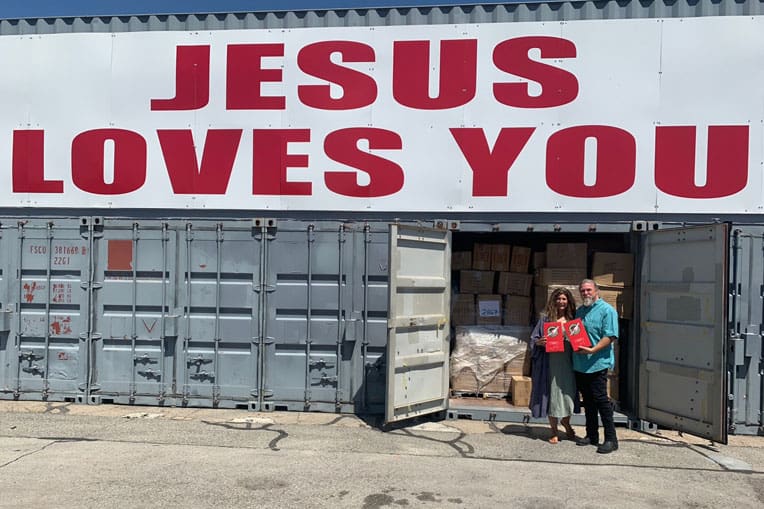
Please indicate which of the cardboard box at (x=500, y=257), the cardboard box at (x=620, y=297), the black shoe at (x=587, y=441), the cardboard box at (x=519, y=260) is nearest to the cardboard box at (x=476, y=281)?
the cardboard box at (x=500, y=257)

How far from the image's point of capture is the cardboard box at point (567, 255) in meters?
7.53

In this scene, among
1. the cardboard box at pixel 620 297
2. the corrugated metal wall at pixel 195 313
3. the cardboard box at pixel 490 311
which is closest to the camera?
the cardboard box at pixel 620 297

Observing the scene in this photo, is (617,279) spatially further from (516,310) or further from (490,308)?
(490,308)

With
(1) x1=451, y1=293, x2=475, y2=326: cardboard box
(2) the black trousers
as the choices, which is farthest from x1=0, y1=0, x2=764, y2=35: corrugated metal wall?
(2) the black trousers

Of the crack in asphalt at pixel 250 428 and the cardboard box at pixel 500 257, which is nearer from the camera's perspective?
the crack in asphalt at pixel 250 428

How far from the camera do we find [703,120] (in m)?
7.28

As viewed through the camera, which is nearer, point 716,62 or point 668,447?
point 668,447

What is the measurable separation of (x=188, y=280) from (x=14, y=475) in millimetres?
2969

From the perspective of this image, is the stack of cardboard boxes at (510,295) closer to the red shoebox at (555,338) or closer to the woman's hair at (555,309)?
the woman's hair at (555,309)

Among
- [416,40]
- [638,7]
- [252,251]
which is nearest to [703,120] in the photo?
[638,7]

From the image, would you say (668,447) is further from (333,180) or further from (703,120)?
(333,180)

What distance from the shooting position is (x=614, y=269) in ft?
23.6

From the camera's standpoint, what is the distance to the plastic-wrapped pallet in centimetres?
754

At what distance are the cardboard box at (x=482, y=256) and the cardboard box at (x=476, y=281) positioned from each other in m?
0.07
